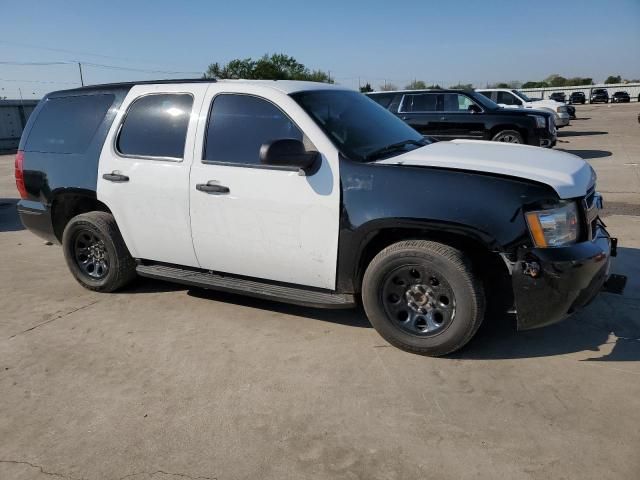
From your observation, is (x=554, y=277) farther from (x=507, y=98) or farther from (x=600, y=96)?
(x=600, y=96)

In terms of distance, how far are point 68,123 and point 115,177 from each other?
929mm

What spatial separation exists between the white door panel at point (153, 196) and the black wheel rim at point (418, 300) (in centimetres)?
168

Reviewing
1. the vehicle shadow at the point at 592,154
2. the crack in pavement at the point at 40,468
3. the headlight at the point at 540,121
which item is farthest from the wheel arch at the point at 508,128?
the crack in pavement at the point at 40,468

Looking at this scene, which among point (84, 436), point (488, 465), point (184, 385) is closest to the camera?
point (488, 465)

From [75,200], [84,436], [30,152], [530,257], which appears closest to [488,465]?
[530,257]

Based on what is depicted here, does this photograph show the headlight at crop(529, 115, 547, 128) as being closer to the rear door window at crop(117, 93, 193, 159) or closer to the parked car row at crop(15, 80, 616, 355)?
the parked car row at crop(15, 80, 616, 355)

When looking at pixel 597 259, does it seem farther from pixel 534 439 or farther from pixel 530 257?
pixel 534 439

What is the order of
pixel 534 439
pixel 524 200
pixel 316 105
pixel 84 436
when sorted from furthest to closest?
pixel 316 105 < pixel 524 200 < pixel 84 436 < pixel 534 439

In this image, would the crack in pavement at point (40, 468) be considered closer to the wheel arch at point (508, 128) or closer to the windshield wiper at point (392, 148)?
the windshield wiper at point (392, 148)

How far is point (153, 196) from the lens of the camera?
4.25m

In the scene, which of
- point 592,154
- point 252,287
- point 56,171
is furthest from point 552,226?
point 592,154

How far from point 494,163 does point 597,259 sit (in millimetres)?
866

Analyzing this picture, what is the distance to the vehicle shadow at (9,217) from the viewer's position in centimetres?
811

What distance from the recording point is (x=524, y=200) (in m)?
3.11
